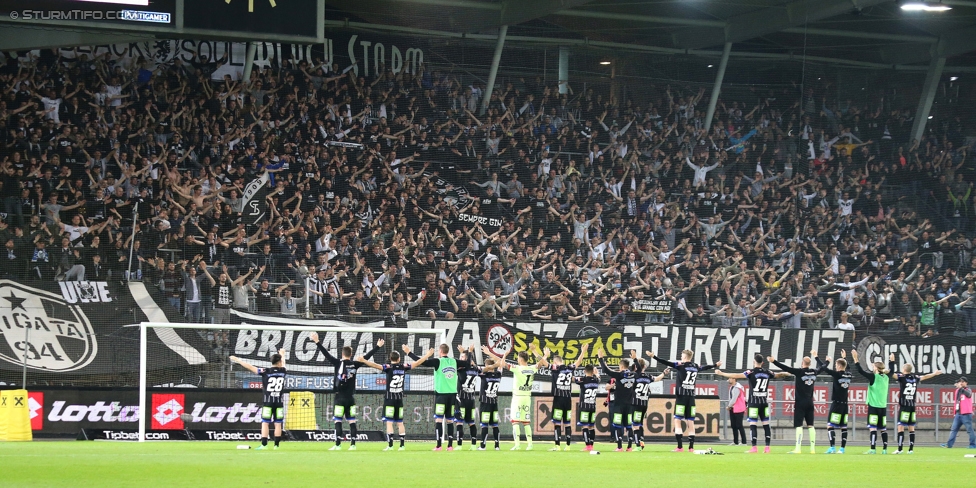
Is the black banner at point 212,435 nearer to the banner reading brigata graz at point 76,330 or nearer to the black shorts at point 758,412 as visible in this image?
the banner reading brigata graz at point 76,330

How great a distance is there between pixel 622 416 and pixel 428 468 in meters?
7.56

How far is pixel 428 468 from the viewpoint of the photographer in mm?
17031

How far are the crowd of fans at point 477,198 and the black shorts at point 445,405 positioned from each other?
5964 mm

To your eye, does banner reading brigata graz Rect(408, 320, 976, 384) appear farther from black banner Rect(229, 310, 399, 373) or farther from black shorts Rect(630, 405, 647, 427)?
black shorts Rect(630, 405, 647, 427)

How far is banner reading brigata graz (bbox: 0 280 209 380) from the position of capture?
24672 mm

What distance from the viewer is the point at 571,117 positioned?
3581 centimetres

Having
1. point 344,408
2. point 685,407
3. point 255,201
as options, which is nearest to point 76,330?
point 255,201

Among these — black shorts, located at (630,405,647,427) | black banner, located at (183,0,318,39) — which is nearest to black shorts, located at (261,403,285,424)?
black shorts, located at (630,405,647,427)

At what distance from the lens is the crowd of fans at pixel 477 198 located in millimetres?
27891

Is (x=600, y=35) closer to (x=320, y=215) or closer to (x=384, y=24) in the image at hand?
(x=384, y=24)

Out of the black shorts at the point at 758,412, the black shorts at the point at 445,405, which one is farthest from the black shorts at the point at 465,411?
the black shorts at the point at 758,412

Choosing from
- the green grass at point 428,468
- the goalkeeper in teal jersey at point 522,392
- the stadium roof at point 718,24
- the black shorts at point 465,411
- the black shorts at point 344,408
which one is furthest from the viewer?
the stadium roof at point 718,24

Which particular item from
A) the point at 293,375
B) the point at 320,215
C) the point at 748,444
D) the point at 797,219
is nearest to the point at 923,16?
the point at 797,219

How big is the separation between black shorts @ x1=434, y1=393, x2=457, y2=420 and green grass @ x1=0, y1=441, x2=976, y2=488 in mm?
778
